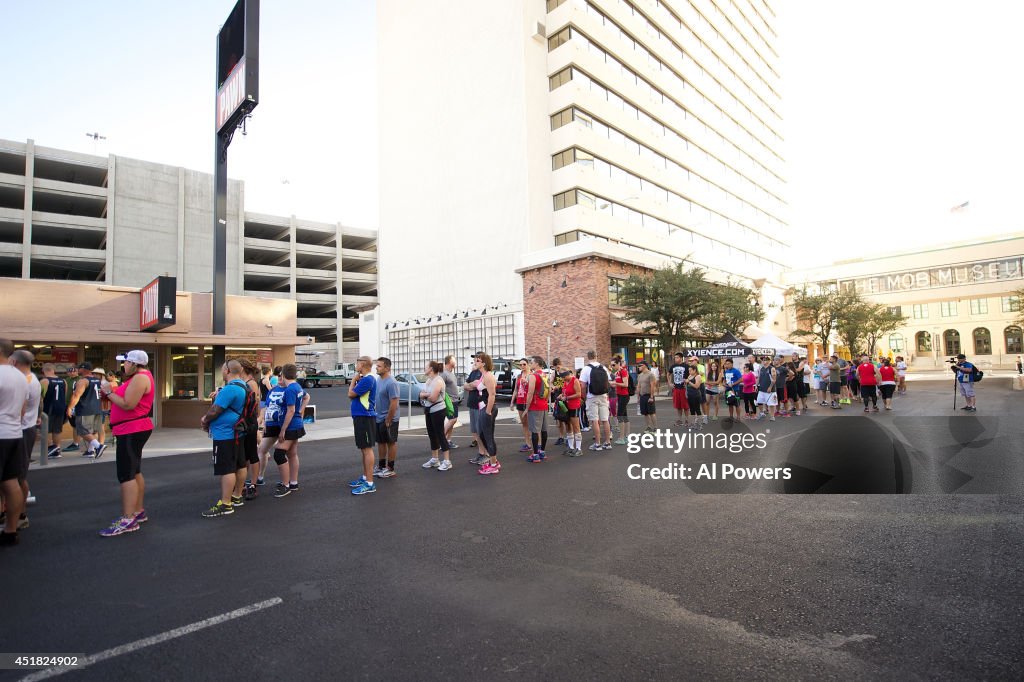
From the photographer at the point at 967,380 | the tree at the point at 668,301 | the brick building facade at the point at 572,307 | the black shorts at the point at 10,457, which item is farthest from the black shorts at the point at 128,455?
the tree at the point at 668,301

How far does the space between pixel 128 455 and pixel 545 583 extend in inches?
184

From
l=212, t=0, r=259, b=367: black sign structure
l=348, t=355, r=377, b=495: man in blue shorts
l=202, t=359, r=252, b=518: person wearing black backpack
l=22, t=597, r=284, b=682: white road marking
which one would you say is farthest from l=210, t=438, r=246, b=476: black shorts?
l=212, t=0, r=259, b=367: black sign structure

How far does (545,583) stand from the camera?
4.01m

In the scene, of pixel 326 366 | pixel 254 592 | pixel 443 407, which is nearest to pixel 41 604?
pixel 254 592

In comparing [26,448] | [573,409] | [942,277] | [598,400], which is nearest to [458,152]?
[598,400]

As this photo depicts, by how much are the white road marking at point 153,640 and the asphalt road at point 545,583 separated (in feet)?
0.23

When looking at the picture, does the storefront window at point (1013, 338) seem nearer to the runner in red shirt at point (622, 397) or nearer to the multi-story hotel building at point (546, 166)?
the multi-story hotel building at point (546, 166)

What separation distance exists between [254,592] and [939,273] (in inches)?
2730

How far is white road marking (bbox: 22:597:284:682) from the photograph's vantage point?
2.98 m

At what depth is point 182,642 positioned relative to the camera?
3244 mm

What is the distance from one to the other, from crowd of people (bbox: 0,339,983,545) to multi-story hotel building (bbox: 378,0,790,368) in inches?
625

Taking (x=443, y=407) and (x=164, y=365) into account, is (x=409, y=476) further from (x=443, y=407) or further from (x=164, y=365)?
(x=164, y=365)

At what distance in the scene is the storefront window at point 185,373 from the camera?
56.1 feet

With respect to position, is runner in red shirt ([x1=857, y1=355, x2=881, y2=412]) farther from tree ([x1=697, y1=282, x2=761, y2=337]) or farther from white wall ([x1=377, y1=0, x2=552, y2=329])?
white wall ([x1=377, y1=0, x2=552, y2=329])
